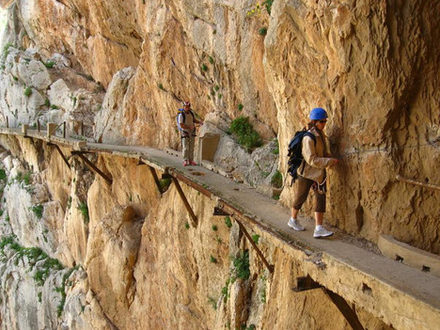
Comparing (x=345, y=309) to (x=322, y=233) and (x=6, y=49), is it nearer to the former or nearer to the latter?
(x=322, y=233)

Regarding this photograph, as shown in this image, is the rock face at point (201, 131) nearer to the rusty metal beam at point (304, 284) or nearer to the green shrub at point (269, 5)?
the green shrub at point (269, 5)

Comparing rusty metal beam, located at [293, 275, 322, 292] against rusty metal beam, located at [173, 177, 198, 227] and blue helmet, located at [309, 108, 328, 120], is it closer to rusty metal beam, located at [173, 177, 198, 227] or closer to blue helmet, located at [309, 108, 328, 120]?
blue helmet, located at [309, 108, 328, 120]

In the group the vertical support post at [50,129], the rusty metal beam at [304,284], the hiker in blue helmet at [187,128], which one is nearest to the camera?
the rusty metal beam at [304,284]

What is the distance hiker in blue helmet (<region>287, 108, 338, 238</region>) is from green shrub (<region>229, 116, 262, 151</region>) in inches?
203

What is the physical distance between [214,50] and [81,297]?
396 inches

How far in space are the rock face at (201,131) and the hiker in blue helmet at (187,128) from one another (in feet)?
2.99

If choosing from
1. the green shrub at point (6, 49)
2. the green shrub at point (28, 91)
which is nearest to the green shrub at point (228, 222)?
the green shrub at point (28, 91)

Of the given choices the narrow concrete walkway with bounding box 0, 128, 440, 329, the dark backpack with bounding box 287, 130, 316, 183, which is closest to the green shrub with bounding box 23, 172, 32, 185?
the narrow concrete walkway with bounding box 0, 128, 440, 329

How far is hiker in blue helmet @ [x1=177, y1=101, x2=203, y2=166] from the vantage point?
10344 mm

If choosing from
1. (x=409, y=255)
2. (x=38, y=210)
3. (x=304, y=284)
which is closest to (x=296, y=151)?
(x=304, y=284)

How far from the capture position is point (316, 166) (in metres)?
4.94

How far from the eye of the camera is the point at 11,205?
23328 mm

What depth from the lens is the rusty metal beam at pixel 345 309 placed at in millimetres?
4500

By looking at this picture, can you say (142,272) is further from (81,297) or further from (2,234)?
(2,234)
